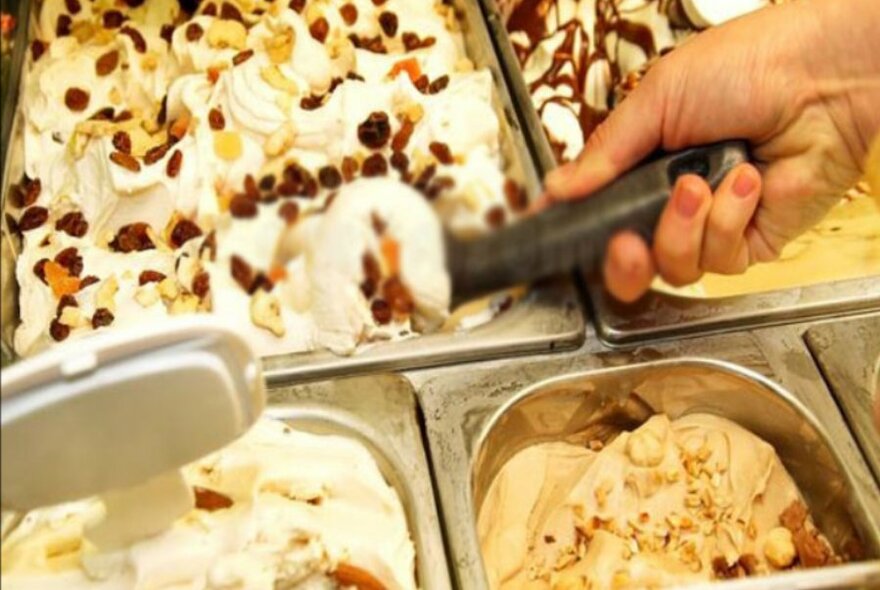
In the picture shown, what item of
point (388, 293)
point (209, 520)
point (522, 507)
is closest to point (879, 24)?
point (522, 507)

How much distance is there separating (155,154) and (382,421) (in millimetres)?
423

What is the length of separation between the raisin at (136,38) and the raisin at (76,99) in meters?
0.12

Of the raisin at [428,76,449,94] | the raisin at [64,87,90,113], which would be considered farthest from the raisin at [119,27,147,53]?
the raisin at [428,76,449,94]

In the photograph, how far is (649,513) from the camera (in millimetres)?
1272

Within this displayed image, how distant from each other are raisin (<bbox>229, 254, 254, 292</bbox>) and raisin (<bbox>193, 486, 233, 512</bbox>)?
376 millimetres

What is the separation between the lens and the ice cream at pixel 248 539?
989 millimetres

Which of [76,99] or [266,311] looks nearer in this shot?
[266,311]

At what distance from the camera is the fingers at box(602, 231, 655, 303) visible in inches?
29.1

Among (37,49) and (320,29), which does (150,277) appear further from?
(37,49)

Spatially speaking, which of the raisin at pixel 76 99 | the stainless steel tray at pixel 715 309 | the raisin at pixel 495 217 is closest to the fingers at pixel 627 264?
the raisin at pixel 495 217

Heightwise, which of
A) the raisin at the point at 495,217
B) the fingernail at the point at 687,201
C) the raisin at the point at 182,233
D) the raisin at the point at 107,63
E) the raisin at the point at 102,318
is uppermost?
the raisin at the point at 107,63

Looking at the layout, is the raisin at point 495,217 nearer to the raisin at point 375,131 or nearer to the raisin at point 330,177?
the raisin at point 330,177

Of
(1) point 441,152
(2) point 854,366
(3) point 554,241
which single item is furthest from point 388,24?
(3) point 554,241

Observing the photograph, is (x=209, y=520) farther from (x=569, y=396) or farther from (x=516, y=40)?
(x=516, y=40)
